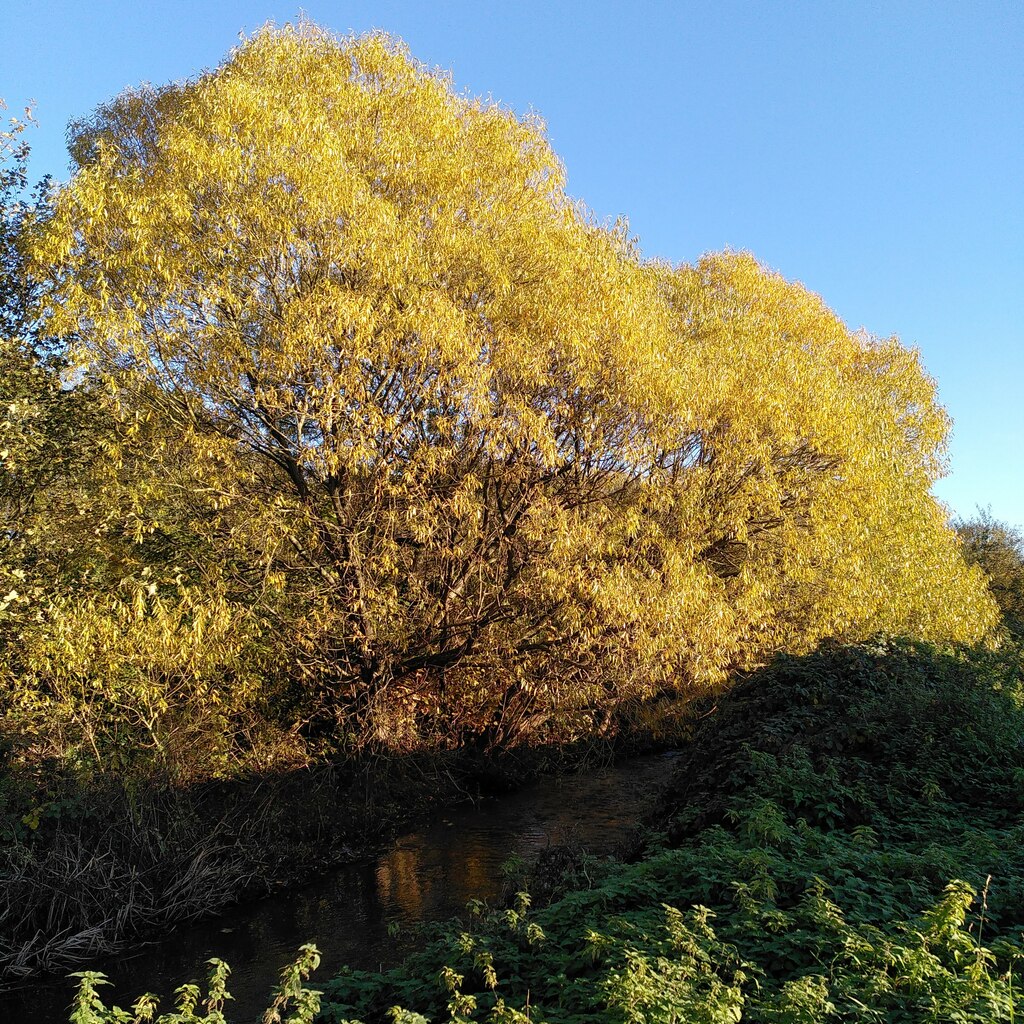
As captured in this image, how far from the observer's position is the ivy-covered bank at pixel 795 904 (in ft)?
14.8

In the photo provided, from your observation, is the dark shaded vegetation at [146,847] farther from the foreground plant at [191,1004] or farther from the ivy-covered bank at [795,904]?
the foreground plant at [191,1004]

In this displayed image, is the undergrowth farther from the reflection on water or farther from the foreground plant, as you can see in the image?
the reflection on water

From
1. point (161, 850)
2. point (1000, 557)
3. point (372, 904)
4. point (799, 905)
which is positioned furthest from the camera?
point (1000, 557)

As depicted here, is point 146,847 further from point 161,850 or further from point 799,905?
point 799,905

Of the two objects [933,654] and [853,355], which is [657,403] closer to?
[933,654]

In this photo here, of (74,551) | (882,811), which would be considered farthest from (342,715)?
(882,811)

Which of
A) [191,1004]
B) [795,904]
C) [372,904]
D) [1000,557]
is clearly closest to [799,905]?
[795,904]

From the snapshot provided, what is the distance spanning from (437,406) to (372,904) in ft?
24.9

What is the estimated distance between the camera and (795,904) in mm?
6371

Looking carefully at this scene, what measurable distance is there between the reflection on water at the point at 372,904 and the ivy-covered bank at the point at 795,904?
198 centimetres

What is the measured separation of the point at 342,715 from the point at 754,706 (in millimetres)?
7208

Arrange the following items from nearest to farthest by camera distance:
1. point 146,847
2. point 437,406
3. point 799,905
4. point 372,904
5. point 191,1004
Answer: point 191,1004, point 799,905, point 146,847, point 372,904, point 437,406

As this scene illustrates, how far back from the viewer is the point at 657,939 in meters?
5.50

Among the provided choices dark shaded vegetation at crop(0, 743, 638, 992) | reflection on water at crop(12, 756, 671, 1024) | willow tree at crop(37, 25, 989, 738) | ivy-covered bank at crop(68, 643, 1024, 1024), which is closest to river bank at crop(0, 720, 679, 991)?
dark shaded vegetation at crop(0, 743, 638, 992)
